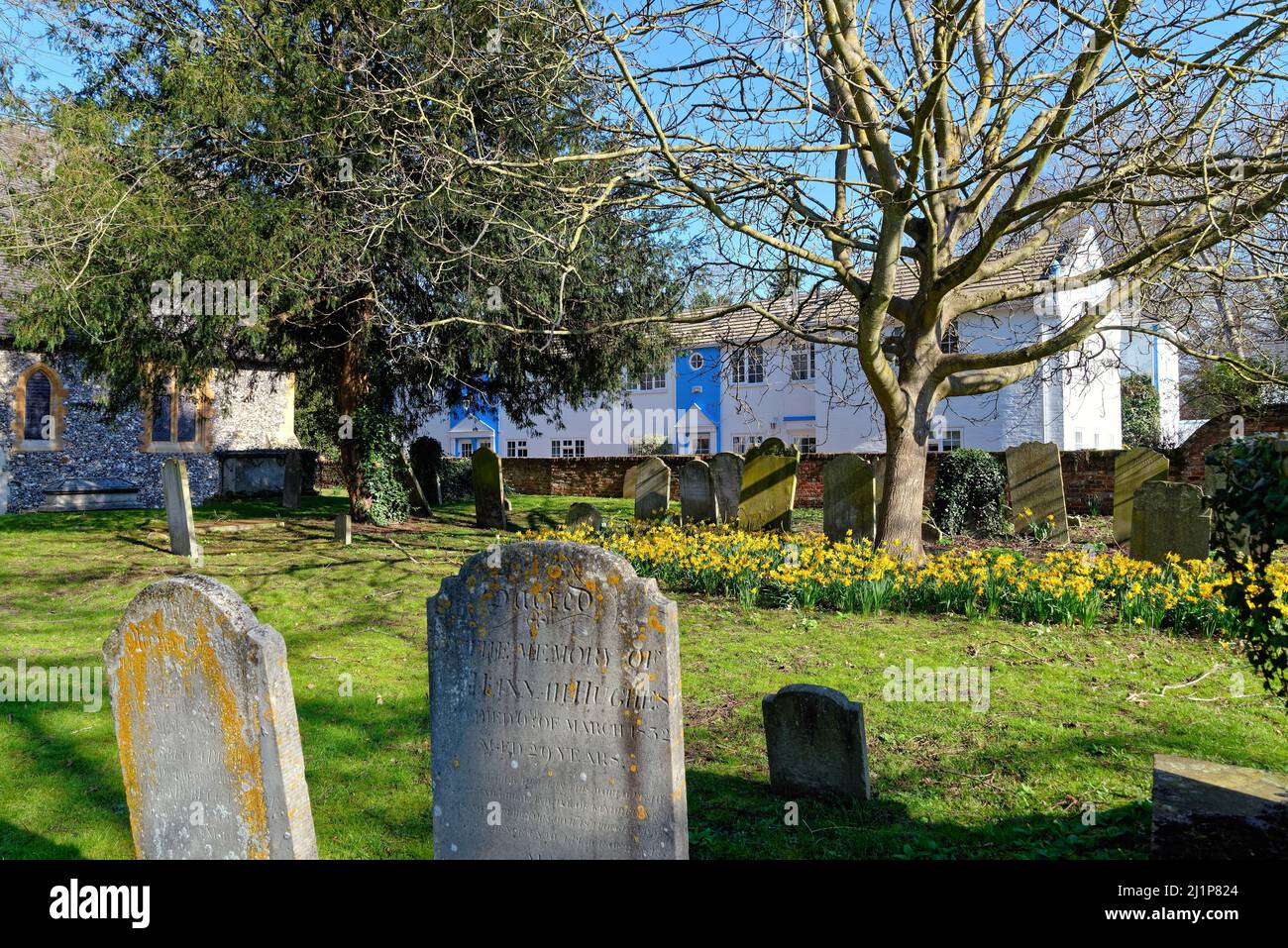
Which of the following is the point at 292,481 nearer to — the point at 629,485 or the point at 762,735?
the point at 629,485

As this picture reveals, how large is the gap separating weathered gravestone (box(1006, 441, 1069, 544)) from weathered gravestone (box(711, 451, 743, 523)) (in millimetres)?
4545

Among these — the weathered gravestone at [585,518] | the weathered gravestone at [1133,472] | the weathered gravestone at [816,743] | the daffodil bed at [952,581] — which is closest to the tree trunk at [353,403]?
the weathered gravestone at [585,518]

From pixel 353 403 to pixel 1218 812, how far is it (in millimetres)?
15554

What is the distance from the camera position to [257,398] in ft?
89.6

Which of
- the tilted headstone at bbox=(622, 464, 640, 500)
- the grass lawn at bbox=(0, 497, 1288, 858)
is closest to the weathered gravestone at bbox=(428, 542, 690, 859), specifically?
the grass lawn at bbox=(0, 497, 1288, 858)

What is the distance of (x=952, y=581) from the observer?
8.92m

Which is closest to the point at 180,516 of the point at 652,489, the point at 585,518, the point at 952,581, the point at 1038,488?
the point at 585,518

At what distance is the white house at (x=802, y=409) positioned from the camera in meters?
23.1

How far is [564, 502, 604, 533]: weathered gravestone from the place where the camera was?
1320 cm

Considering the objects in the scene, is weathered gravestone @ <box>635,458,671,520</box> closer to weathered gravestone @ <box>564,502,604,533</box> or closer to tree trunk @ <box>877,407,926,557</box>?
weathered gravestone @ <box>564,502,604,533</box>

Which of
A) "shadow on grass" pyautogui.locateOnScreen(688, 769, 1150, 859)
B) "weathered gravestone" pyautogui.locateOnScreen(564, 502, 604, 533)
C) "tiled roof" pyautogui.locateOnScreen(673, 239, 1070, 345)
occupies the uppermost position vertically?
"tiled roof" pyautogui.locateOnScreen(673, 239, 1070, 345)

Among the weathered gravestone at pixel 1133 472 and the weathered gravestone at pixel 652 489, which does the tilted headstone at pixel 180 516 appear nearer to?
the weathered gravestone at pixel 652 489
